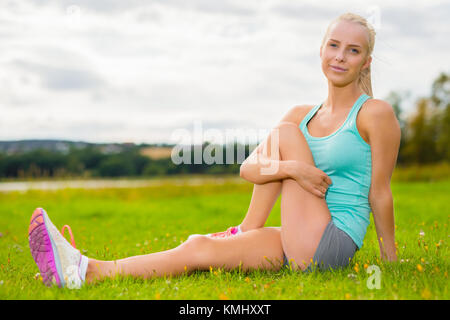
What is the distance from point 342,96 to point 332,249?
1.23m

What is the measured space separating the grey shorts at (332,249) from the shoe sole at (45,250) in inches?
71.1

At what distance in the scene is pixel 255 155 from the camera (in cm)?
348

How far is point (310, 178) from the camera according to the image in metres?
3.10

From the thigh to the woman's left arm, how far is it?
2.60 feet

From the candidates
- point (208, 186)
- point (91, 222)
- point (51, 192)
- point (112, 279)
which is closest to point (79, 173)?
point (51, 192)

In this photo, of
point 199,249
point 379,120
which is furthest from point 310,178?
point 199,249

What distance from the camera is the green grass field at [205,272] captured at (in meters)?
2.86

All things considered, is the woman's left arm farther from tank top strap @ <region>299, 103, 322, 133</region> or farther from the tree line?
the tree line

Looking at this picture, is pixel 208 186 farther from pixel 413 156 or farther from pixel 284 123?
pixel 413 156

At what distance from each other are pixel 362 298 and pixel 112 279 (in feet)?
5.69

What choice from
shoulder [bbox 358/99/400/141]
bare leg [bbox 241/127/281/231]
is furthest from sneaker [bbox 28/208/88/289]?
shoulder [bbox 358/99/400/141]

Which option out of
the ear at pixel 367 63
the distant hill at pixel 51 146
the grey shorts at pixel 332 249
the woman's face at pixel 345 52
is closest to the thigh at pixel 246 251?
the grey shorts at pixel 332 249

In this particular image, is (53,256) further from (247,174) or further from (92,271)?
(247,174)

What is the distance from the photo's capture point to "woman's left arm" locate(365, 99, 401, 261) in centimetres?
317
